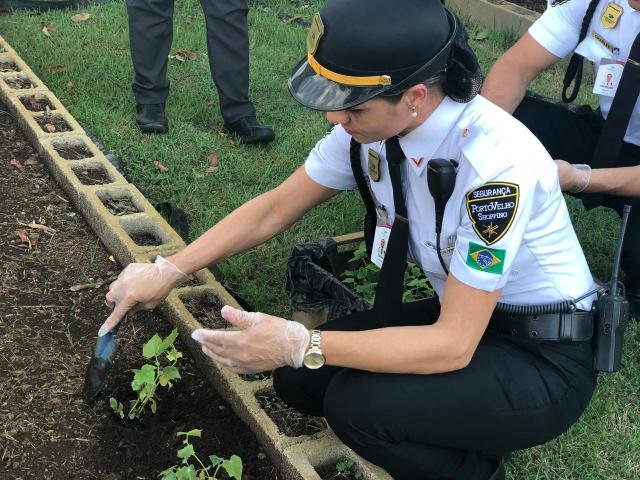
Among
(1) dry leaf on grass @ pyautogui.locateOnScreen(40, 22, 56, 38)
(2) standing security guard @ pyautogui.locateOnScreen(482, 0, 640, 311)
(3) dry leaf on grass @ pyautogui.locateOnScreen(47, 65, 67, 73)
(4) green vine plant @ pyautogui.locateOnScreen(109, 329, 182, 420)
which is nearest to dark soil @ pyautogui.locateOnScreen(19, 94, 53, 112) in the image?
(3) dry leaf on grass @ pyautogui.locateOnScreen(47, 65, 67, 73)

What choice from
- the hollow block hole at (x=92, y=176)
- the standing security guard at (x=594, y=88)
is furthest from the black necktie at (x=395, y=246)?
the hollow block hole at (x=92, y=176)

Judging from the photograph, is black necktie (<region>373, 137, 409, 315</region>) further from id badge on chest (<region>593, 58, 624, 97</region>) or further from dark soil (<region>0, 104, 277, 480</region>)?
id badge on chest (<region>593, 58, 624, 97</region>)

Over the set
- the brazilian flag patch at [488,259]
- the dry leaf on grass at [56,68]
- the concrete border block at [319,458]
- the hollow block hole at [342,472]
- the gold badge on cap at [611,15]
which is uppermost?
the brazilian flag patch at [488,259]

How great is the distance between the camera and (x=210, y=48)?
14.6 feet

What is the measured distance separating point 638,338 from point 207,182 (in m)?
2.02

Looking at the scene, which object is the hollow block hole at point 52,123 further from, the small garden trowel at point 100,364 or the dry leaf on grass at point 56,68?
the small garden trowel at point 100,364

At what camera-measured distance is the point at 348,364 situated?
6.78ft

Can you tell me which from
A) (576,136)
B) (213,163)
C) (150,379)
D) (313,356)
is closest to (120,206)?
(213,163)

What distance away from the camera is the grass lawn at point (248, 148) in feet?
9.03

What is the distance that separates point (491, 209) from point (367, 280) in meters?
1.48

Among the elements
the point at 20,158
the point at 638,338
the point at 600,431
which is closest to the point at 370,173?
the point at 600,431

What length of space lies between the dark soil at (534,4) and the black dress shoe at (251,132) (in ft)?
11.0

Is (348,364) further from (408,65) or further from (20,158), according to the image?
(20,158)

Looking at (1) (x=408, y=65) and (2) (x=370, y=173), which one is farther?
(2) (x=370, y=173)
